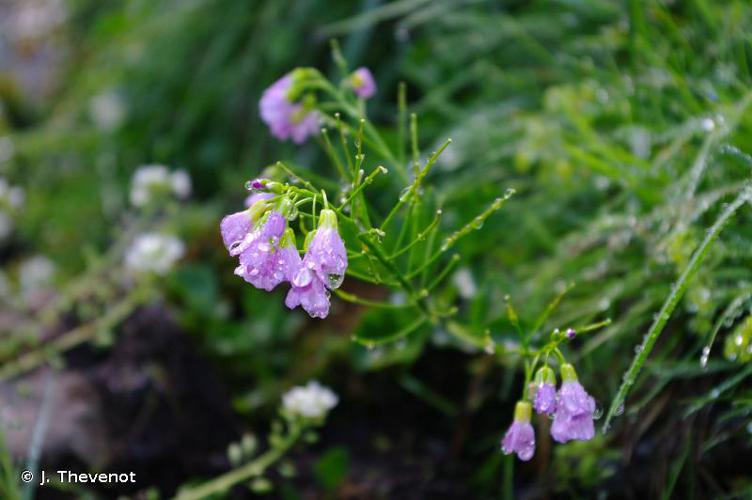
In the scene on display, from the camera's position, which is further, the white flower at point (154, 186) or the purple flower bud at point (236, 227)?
the white flower at point (154, 186)

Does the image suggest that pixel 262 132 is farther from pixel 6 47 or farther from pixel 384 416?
pixel 6 47

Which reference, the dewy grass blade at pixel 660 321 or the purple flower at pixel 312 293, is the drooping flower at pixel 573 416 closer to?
the dewy grass blade at pixel 660 321

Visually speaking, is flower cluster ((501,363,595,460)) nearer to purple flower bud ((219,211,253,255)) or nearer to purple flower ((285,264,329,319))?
purple flower ((285,264,329,319))

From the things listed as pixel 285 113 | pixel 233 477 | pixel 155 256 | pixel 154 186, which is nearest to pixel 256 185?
pixel 285 113

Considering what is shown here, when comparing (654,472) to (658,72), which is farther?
(658,72)

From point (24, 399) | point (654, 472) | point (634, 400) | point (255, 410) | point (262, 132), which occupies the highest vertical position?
point (262, 132)

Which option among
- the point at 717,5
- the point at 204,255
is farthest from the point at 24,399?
the point at 717,5

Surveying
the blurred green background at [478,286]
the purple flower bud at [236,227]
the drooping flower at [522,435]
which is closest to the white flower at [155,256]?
the blurred green background at [478,286]
